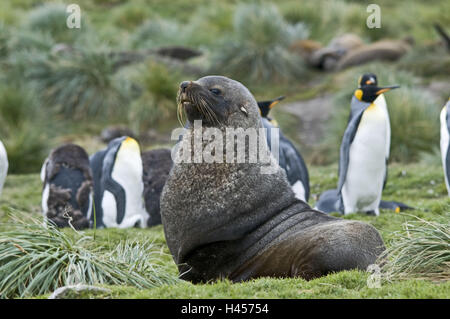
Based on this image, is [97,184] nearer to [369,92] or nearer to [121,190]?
[121,190]

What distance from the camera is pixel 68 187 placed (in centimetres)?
897

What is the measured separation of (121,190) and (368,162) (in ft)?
11.6

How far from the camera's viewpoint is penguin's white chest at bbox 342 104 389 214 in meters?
9.05

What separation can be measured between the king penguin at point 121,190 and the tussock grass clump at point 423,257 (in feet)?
16.7

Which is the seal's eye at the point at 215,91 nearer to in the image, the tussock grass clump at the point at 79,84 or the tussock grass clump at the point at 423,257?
the tussock grass clump at the point at 423,257

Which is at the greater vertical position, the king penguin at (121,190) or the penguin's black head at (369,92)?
the penguin's black head at (369,92)

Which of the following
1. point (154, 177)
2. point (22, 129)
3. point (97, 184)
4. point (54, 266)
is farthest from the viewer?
point (22, 129)

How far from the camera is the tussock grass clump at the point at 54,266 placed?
4480 mm

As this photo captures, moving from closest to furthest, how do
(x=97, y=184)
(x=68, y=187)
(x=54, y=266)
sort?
(x=54, y=266)
(x=68, y=187)
(x=97, y=184)

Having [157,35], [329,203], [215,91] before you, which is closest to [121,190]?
[329,203]

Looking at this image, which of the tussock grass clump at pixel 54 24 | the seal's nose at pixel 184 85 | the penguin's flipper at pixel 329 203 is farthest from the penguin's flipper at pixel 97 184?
the tussock grass clump at pixel 54 24

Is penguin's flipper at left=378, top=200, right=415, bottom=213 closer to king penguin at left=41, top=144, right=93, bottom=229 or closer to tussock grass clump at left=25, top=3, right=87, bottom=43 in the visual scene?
king penguin at left=41, top=144, right=93, bottom=229

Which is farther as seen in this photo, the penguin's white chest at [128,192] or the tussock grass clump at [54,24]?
the tussock grass clump at [54,24]
